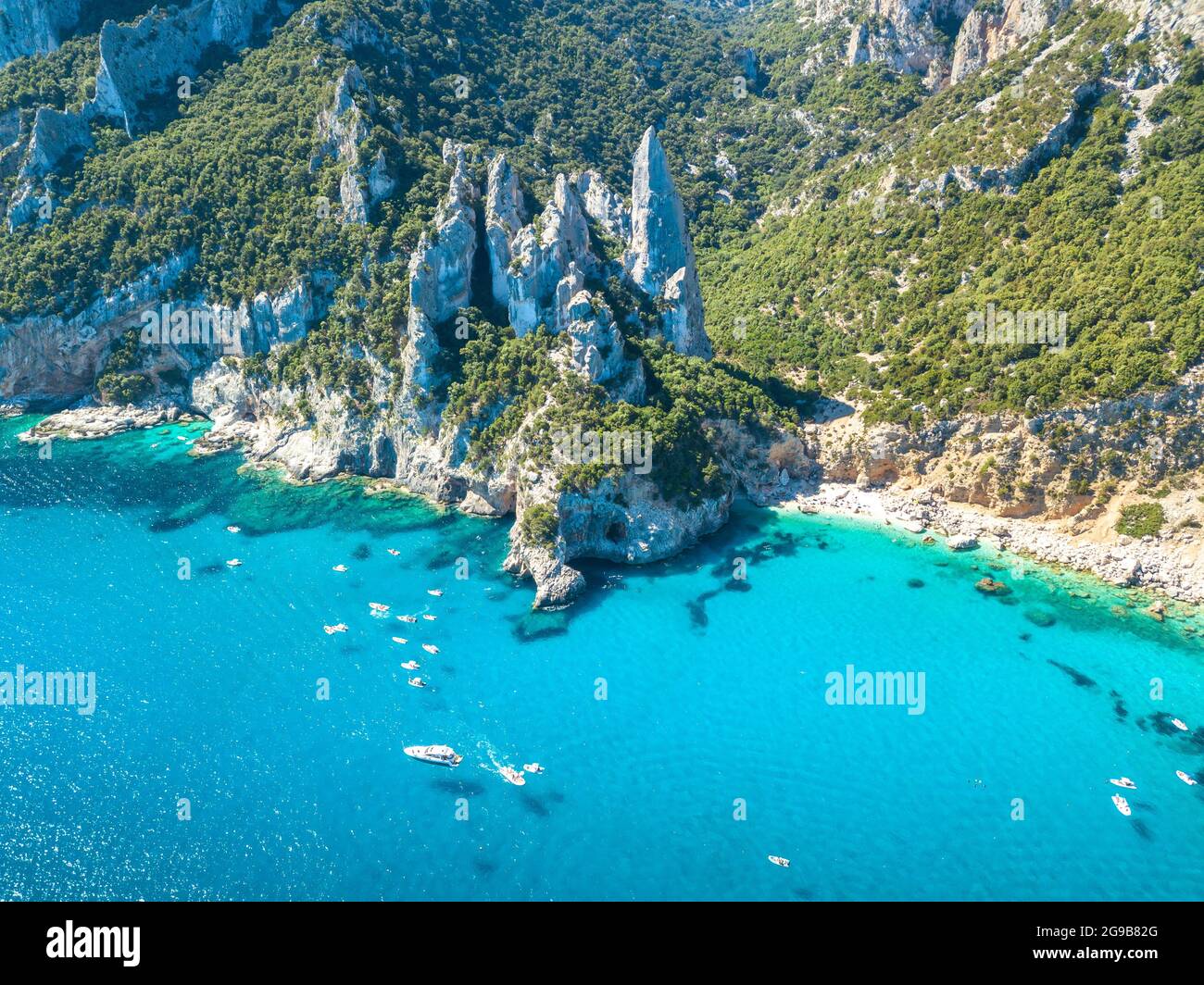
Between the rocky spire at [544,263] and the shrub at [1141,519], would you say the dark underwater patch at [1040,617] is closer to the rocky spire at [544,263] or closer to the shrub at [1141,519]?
the shrub at [1141,519]

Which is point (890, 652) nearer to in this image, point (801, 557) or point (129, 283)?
point (801, 557)

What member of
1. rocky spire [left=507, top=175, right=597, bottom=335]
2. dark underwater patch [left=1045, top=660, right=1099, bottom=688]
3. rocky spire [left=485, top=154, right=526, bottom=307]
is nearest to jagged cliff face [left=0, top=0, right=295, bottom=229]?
rocky spire [left=485, top=154, right=526, bottom=307]

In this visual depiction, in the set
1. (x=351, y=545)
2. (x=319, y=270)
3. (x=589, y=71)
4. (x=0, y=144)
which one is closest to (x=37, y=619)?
(x=351, y=545)

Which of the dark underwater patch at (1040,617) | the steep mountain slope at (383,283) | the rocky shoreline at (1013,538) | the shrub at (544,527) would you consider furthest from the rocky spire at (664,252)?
the dark underwater patch at (1040,617)

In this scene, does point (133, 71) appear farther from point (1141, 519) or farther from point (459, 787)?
point (1141, 519)

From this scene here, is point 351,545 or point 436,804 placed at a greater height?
point 351,545

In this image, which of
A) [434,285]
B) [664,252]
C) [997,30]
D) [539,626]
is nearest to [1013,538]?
[539,626]
